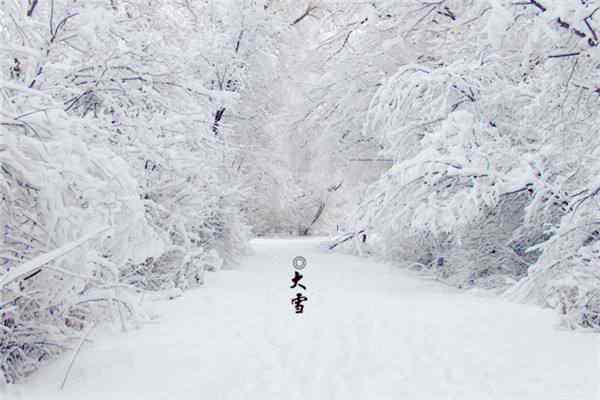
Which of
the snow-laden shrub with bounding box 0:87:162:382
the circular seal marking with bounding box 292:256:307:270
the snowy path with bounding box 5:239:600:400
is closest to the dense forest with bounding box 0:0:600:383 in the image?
the snow-laden shrub with bounding box 0:87:162:382

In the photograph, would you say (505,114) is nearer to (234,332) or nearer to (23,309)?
(234,332)

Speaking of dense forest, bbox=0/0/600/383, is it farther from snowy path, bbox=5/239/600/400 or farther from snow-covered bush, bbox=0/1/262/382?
snowy path, bbox=5/239/600/400

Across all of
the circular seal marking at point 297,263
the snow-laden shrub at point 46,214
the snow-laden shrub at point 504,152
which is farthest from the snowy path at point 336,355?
the circular seal marking at point 297,263

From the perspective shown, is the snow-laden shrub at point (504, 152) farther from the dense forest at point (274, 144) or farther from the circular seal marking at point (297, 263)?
the circular seal marking at point (297, 263)

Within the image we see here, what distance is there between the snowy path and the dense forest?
15.0 inches

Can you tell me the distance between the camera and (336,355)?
5.03 meters

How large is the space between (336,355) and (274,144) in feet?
39.7

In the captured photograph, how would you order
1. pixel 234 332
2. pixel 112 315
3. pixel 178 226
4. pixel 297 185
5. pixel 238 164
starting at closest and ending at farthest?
1. pixel 112 315
2. pixel 234 332
3. pixel 178 226
4. pixel 238 164
5. pixel 297 185

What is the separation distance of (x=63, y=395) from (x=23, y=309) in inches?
28.5

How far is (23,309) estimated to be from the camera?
3852mm

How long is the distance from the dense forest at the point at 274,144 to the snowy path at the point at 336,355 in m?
0.38

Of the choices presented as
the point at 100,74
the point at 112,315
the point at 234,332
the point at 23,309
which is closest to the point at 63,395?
the point at 23,309

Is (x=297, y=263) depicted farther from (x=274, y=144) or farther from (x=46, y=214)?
(x=274, y=144)

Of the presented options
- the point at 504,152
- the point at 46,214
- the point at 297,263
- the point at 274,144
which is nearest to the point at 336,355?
the point at 46,214
